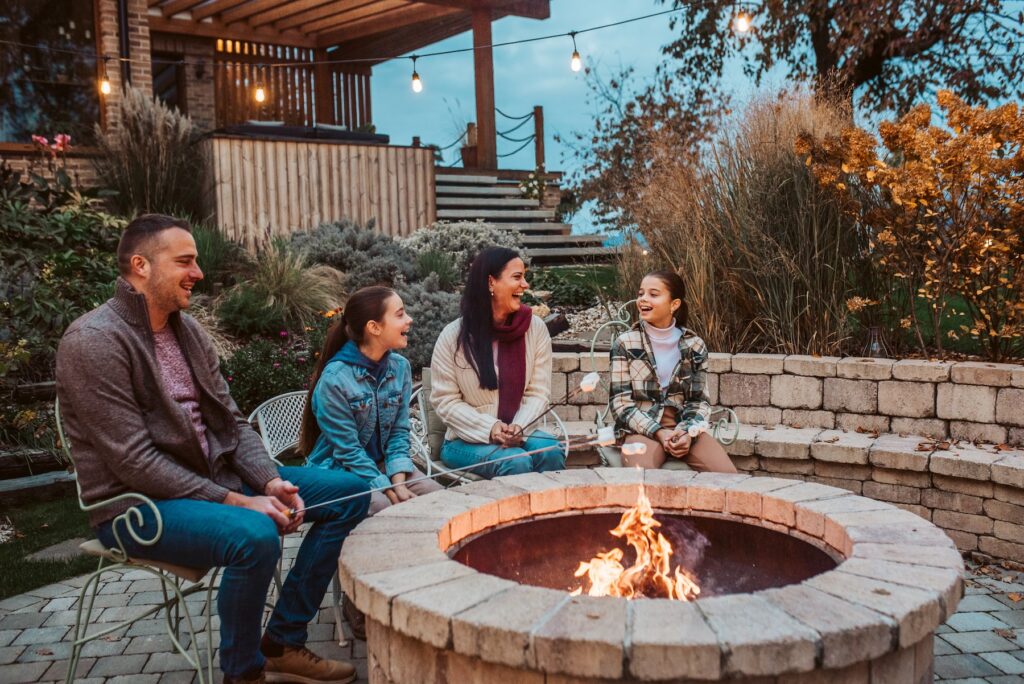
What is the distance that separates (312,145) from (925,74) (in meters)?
7.84

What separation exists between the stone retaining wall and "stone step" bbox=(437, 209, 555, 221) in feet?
22.7

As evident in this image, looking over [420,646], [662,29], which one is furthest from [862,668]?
[662,29]

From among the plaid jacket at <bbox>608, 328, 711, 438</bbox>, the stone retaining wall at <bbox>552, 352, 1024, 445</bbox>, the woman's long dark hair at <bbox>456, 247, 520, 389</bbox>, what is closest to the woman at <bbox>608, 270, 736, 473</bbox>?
the plaid jacket at <bbox>608, 328, 711, 438</bbox>

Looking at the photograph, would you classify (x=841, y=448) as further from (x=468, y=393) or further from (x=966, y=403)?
(x=468, y=393)

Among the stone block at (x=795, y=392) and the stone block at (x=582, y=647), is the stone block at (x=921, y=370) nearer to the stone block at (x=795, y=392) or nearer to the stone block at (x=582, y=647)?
the stone block at (x=795, y=392)

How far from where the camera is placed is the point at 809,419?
15.7 feet

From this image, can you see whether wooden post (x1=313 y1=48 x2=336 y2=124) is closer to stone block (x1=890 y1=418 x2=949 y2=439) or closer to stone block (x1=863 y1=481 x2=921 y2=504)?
stone block (x1=890 y1=418 x2=949 y2=439)

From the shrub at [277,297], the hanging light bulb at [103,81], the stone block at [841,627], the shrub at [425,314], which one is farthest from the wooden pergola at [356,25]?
the stone block at [841,627]

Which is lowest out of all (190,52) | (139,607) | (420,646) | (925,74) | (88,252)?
(139,607)

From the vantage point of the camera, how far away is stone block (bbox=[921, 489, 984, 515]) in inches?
158

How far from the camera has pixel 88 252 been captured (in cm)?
696

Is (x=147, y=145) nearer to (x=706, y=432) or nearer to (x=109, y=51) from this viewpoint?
(x=109, y=51)

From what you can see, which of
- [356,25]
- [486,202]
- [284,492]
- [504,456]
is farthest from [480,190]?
[284,492]

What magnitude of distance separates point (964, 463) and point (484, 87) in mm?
10260
